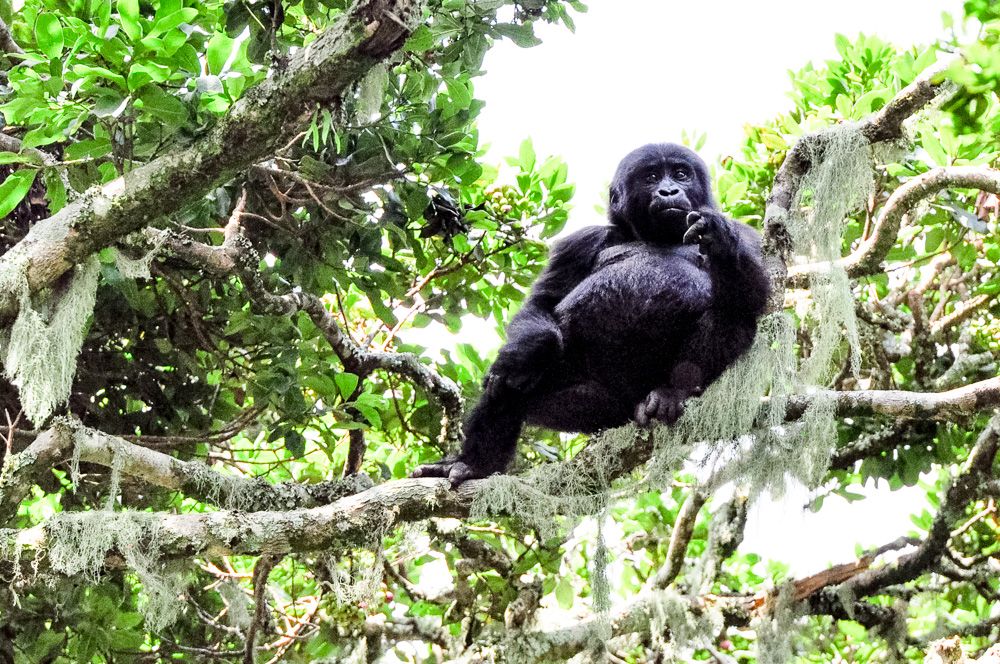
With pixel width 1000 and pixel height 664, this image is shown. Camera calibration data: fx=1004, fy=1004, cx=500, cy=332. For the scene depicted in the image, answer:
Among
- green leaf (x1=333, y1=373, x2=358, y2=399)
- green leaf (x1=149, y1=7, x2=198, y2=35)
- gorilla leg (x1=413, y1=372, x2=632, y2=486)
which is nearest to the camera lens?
green leaf (x1=149, y1=7, x2=198, y2=35)

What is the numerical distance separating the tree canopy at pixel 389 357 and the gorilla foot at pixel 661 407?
0.17ft

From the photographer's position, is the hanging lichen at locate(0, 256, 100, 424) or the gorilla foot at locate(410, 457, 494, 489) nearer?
the hanging lichen at locate(0, 256, 100, 424)

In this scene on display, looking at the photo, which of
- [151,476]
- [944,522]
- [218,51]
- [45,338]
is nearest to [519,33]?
[218,51]

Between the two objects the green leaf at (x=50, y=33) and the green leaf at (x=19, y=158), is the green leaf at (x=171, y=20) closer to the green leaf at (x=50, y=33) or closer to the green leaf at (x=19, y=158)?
the green leaf at (x=50, y=33)

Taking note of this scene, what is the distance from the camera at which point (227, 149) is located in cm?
293

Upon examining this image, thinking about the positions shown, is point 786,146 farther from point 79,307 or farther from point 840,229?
point 79,307

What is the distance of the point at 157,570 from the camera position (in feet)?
10.4

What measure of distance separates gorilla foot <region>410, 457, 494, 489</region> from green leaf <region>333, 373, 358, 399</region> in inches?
20.3

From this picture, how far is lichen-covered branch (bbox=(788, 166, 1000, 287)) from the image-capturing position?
12.1 ft

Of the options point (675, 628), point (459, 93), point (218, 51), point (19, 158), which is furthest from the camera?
point (675, 628)

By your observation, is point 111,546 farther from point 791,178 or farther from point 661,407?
point 791,178

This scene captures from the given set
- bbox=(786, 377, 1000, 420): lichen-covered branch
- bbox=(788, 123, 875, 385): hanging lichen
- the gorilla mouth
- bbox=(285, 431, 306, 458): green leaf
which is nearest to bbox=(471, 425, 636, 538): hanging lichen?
bbox=(786, 377, 1000, 420): lichen-covered branch

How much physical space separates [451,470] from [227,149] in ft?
4.28

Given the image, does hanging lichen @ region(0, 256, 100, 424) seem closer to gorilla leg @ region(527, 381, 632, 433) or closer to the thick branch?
gorilla leg @ region(527, 381, 632, 433)
